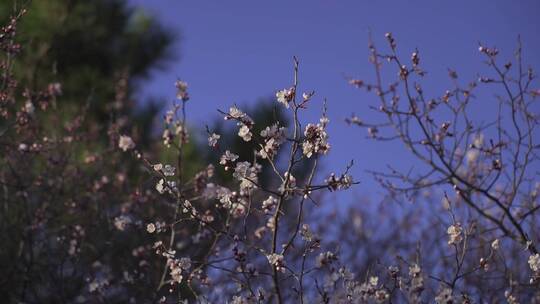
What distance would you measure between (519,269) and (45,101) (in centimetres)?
626

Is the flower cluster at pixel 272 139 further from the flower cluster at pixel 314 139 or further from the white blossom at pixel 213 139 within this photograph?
the white blossom at pixel 213 139

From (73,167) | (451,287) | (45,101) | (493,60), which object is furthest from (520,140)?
(73,167)

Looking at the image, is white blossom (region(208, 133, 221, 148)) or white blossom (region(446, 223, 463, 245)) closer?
white blossom (region(208, 133, 221, 148))

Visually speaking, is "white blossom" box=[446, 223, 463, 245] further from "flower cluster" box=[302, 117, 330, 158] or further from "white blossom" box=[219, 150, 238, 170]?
"white blossom" box=[219, 150, 238, 170]

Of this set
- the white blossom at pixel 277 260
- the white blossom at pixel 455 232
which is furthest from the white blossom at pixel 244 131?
the white blossom at pixel 455 232

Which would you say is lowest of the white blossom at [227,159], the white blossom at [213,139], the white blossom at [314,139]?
the white blossom at [227,159]

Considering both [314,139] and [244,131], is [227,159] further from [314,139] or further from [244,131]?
[314,139]

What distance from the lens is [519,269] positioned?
844 cm

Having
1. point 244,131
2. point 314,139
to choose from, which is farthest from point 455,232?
point 244,131

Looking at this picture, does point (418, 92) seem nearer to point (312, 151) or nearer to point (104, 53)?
point (312, 151)

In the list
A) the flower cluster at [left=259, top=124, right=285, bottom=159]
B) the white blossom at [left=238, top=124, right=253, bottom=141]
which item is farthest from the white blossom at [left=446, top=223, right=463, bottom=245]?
the white blossom at [left=238, top=124, right=253, bottom=141]

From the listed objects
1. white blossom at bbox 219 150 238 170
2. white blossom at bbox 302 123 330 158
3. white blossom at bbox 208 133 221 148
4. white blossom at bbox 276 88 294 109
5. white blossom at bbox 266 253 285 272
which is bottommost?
white blossom at bbox 266 253 285 272

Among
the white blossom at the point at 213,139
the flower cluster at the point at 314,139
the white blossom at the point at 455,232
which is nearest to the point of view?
the flower cluster at the point at 314,139

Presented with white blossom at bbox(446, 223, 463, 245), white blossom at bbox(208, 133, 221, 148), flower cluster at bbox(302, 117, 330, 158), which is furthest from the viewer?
white blossom at bbox(446, 223, 463, 245)
